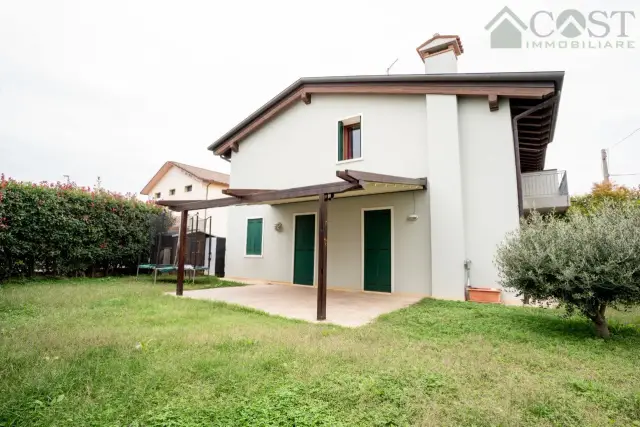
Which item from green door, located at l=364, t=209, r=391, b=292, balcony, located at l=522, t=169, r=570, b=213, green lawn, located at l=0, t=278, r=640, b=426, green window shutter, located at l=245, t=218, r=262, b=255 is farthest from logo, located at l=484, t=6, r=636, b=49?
green window shutter, located at l=245, t=218, r=262, b=255

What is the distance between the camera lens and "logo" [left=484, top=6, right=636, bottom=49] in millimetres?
8414

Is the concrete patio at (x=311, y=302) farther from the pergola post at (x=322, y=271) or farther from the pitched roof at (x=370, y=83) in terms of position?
the pitched roof at (x=370, y=83)

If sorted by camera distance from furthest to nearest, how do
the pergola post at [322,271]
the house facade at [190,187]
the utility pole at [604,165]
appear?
the house facade at [190,187] < the utility pole at [604,165] < the pergola post at [322,271]

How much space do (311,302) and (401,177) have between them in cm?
341

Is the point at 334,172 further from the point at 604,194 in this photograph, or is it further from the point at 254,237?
the point at 604,194

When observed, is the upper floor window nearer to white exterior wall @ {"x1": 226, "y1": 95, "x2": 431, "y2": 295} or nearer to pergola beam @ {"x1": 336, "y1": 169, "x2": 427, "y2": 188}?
white exterior wall @ {"x1": 226, "y1": 95, "x2": 431, "y2": 295}

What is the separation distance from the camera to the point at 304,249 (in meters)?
10.2

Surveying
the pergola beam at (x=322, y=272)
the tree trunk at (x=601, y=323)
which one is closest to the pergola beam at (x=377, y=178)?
the pergola beam at (x=322, y=272)

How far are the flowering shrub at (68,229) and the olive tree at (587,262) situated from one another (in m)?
11.6

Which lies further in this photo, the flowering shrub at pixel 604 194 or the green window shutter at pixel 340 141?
the flowering shrub at pixel 604 194

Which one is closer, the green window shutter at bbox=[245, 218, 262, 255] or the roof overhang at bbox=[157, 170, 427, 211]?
the roof overhang at bbox=[157, 170, 427, 211]

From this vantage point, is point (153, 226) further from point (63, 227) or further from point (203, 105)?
point (203, 105)

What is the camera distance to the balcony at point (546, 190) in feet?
29.9

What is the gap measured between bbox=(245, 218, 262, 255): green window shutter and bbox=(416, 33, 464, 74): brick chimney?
25.1ft
